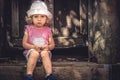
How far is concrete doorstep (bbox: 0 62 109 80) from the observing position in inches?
212

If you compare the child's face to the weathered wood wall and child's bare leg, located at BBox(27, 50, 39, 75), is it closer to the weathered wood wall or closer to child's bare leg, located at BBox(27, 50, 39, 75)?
child's bare leg, located at BBox(27, 50, 39, 75)

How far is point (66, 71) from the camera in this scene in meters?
5.40

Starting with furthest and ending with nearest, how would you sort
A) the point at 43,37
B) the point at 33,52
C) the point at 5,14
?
the point at 5,14, the point at 43,37, the point at 33,52

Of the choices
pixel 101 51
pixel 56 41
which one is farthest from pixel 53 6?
pixel 101 51

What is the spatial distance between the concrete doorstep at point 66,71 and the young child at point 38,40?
0.20 metres

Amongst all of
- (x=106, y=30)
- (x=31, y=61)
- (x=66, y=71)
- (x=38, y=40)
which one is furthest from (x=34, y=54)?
(x=106, y=30)

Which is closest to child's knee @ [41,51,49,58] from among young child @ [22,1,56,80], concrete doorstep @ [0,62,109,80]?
young child @ [22,1,56,80]

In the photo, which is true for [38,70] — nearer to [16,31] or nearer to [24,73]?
[24,73]

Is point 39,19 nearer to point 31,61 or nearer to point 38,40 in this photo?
point 38,40

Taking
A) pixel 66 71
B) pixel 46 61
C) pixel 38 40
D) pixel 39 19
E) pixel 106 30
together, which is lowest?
pixel 66 71

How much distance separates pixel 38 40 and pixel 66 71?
0.60 meters

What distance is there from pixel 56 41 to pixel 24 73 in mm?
1150

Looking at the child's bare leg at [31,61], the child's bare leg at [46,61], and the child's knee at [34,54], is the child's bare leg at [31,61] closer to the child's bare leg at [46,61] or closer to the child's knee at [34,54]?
the child's knee at [34,54]

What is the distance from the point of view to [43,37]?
555 cm
